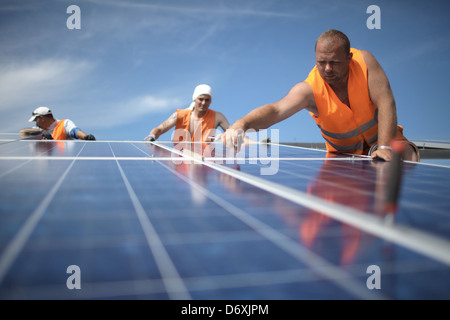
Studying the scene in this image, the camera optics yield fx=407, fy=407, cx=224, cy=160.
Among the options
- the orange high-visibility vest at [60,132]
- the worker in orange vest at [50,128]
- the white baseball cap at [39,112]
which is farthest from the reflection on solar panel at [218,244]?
the white baseball cap at [39,112]

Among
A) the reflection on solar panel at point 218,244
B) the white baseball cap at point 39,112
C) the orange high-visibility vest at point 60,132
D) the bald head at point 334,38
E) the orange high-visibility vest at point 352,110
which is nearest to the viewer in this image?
the reflection on solar panel at point 218,244

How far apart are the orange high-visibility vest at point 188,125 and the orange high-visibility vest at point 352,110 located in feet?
11.2

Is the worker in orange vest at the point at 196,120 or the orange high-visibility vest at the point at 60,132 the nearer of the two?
the worker in orange vest at the point at 196,120

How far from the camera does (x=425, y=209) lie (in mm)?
1448

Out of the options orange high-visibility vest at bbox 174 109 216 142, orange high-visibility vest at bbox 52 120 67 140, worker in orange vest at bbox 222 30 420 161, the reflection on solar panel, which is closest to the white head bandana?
orange high-visibility vest at bbox 174 109 216 142

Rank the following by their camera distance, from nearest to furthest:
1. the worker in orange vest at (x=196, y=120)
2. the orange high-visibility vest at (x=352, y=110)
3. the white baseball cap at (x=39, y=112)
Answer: the orange high-visibility vest at (x=352, y=110), the worker in orange vest at (x=196, y=120), the white baseball cap at (x=39, y=112)

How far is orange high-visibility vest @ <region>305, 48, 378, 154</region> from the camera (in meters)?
4.31

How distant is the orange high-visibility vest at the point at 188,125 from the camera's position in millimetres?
7875

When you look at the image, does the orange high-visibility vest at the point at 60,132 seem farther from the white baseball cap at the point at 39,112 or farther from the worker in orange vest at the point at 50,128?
the white baseball cap at the point at 39,112

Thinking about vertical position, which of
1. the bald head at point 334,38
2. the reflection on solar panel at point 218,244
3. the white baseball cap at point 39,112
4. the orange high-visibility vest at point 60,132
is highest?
the bald head at point 334,38

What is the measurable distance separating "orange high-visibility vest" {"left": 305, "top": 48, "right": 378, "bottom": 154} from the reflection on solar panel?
9.02ft

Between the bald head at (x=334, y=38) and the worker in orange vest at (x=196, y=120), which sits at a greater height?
the bald head at (x=334, y=38)
